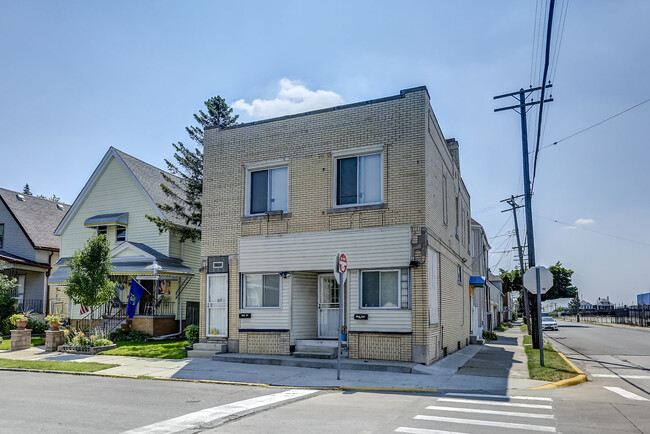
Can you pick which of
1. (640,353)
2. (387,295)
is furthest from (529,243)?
(387,295)

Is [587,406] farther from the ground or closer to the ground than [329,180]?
closer to the ground

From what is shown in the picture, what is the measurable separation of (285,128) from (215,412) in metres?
10.4

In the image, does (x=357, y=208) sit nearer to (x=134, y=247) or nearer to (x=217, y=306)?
(x=217, y=306)

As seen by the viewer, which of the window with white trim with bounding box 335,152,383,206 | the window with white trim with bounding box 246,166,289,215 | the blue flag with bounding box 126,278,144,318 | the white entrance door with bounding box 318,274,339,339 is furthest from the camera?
the blue flag with bounding box 126,278,144,318

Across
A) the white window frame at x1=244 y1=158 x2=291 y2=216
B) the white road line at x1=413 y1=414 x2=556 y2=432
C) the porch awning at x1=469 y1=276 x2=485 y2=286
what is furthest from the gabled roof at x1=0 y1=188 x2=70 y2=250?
the white road line at x1=413 y1=414 x2=556 y2=432

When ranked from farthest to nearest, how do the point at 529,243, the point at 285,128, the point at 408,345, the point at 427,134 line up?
the point at 529,243, the point at 285,128, the point at 427,134, the point at 408,345

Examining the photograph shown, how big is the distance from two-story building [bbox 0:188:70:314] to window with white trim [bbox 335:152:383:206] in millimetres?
20891

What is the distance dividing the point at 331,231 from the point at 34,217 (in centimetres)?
2457

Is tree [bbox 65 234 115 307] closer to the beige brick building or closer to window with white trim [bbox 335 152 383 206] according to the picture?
the beige brick building

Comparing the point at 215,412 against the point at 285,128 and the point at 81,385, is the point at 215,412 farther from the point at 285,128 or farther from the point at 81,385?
the point at 285,128

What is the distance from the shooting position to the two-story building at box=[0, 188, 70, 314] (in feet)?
99.6

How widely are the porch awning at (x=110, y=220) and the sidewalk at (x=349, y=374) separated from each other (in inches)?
376

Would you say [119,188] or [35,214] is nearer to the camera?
[119,188]

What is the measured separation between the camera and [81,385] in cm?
1222
